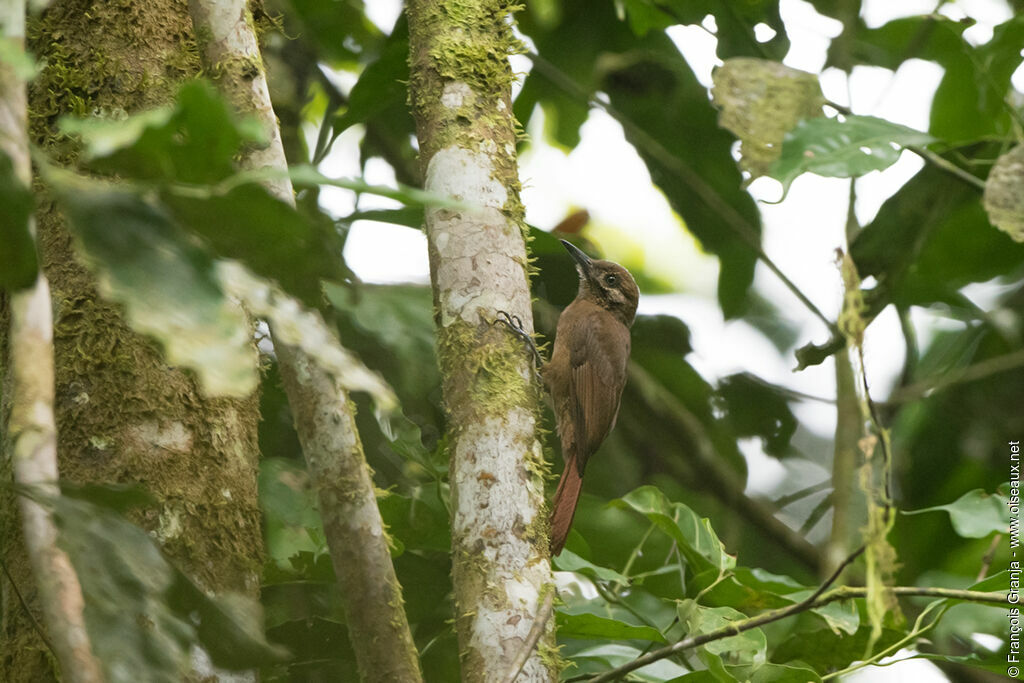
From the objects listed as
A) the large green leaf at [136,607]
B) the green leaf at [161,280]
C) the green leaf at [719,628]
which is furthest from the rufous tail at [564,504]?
the green leaf at [161,280]

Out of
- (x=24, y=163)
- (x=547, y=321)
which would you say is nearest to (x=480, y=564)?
(x=24, y=163)

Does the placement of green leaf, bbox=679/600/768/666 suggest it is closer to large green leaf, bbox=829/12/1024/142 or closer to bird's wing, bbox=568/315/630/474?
bird's wing, bbox=568/315/630/474

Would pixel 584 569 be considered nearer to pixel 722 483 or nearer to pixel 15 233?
pixel 722 483

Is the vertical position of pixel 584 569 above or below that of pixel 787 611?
below

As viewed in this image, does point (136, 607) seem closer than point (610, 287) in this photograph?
Yes

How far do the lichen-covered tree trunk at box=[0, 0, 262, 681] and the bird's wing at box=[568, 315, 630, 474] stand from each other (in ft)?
5.61

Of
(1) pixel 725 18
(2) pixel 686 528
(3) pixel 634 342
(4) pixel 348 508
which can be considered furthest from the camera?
(3) pixel 634 342

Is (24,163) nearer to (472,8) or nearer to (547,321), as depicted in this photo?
(472,8)

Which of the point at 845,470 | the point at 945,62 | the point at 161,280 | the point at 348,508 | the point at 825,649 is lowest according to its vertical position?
the point at 825,649

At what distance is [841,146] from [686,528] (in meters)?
1.12

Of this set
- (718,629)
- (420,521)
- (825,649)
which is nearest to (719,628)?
(718,629)

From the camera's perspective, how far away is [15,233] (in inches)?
38.1

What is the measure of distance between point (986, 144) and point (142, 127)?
3.14 metres

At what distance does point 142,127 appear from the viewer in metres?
0.95
